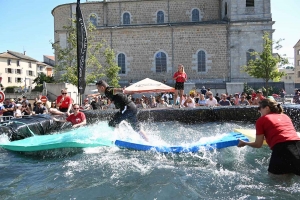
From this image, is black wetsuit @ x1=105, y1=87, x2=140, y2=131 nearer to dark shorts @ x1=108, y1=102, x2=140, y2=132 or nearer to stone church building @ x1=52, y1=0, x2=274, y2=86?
dark shorts @ x1=108, y1=102, x2=140, y2=132

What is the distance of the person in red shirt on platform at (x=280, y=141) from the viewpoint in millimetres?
4402

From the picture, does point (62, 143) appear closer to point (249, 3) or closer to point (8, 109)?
point (8, 109)

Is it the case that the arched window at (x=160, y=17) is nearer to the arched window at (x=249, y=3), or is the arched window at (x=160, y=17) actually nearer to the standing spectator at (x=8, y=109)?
the arched window at (x=249, y=3)

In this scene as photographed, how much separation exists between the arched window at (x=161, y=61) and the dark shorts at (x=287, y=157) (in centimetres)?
2714

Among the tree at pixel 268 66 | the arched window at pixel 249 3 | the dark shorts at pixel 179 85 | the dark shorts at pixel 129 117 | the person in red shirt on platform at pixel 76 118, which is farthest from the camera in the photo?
the arched window at pixel 249 3

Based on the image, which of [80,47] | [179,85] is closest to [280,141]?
[179,85]

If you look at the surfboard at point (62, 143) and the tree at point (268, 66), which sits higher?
the tree at point (268, 66)

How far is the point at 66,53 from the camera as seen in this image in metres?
23.4

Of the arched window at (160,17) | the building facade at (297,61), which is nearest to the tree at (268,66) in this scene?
the arched window at (160,17)

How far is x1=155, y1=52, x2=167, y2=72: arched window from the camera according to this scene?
31422mm

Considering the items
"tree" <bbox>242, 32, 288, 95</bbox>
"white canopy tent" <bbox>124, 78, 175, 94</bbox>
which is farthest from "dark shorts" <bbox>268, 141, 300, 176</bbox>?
"tree" <bbox>242, 32, 288, 95</bbox>

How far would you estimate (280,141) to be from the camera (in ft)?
14.5

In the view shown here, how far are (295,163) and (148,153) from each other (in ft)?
10.2

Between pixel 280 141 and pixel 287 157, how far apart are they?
0.90 ft
